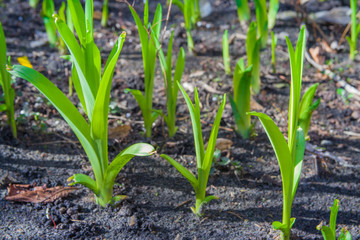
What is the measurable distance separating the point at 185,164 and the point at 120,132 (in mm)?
414

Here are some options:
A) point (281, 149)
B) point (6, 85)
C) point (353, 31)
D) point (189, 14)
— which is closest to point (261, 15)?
point (189, 14)

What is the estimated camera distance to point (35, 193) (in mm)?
1645

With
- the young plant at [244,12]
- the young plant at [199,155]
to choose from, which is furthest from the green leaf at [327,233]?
the young plant at [244,12]

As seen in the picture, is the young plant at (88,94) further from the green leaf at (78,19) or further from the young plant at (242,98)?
the young plant at (242,98)

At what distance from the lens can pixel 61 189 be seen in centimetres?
167

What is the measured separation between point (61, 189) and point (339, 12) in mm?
2614

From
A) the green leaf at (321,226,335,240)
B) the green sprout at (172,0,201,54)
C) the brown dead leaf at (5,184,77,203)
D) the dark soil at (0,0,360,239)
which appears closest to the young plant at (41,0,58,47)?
the dark soil at (0,0,360,239)

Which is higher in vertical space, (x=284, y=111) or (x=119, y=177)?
(x=284, y=111)

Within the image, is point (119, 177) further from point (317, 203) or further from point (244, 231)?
point (317, 203)

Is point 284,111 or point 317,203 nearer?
point 317,203

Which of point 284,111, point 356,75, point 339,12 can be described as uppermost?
point 339,12

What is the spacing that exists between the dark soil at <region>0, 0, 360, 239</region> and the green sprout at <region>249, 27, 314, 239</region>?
224 millimetres

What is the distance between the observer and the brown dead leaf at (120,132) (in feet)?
6.78

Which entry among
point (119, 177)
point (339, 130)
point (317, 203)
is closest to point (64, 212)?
point (119, 177)
